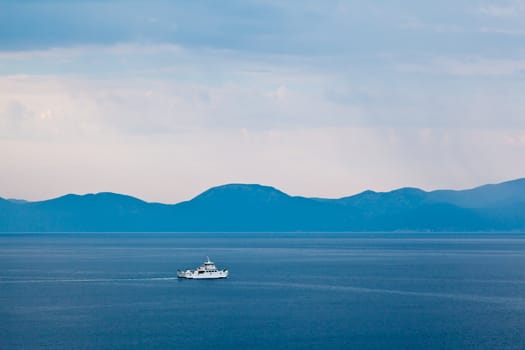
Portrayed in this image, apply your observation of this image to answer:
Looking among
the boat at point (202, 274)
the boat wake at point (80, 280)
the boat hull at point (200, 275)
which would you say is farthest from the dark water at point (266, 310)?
the boat at point (202, 274)

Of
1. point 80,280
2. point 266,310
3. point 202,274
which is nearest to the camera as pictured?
point 266,310

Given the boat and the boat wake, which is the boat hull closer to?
the boat

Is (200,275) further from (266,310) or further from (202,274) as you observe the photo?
(266,310)

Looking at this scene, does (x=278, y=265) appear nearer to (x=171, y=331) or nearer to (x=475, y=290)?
(x=475, y=290)

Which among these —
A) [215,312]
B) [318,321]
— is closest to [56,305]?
[215,312]

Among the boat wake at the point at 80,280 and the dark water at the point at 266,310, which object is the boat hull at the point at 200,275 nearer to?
the boat wake at the point at 80,280

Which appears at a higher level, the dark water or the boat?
the boat

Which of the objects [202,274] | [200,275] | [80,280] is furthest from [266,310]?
[80,280]

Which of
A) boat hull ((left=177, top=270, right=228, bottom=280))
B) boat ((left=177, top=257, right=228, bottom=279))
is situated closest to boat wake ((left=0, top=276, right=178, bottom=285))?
boat hull ((left=177, top=270, right=228, bottom=280))

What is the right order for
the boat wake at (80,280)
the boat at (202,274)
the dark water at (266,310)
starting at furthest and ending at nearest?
the boat at (202,274), the boat wake at (80,280), the dark water at (266,310)

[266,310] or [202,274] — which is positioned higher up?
[202,274]

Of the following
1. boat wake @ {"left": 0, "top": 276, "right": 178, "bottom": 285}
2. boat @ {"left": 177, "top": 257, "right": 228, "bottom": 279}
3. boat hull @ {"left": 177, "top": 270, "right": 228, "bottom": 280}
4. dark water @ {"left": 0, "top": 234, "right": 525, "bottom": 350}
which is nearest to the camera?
dark water @ {"left": 0, "top": 234, "right": 525, "bottom": 350}
